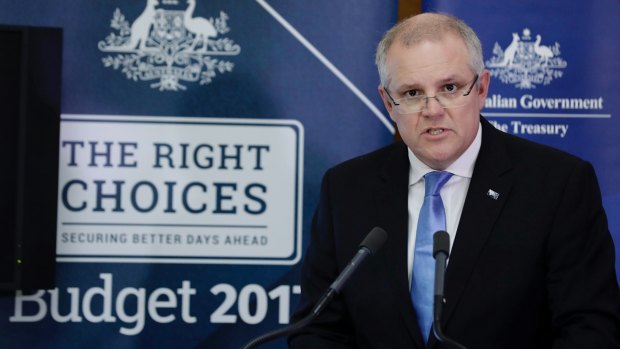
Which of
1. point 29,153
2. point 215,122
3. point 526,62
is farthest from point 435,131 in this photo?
point 29,153

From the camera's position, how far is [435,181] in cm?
243

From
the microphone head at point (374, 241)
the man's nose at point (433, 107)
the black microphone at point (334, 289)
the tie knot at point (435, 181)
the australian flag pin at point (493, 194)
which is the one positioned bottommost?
the black microphone at point (334, 289)

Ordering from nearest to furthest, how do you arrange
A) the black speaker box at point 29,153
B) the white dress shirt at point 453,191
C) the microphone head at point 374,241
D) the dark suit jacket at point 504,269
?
1. the microphone head at point 374,241
2. the dark suit jacket at point 504,269
3. the white dress shirt at point 453,191
4. the black speaker box at point 29,153

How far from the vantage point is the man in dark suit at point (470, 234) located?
223 centimetres

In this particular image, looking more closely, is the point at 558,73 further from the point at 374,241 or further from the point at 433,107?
the point at 374,241

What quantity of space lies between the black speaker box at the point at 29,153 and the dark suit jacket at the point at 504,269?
136 centimetres

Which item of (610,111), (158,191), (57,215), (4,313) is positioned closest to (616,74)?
(610,111)

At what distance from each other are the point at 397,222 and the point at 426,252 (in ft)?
0.38

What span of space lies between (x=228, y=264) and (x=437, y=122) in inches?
59.4

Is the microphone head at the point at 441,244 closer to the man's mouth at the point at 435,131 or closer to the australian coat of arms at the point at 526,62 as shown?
the man's mouth at the point at 435,131

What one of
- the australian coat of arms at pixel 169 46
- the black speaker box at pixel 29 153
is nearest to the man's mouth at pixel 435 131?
the australian coat of arms at pixel 169 46

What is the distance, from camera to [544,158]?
2.39 meters

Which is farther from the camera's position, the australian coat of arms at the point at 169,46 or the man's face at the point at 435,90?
the australian coat of arms at the point at 169,46

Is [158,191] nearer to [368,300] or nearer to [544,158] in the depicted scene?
[368,300]
